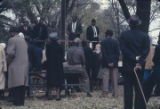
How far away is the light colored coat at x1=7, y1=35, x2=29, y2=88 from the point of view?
13.4 meters

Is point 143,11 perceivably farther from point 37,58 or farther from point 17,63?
point 17,63

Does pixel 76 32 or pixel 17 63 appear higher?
pixel 76 32

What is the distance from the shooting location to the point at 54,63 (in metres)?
15.5

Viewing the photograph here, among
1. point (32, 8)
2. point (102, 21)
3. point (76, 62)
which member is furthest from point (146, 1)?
point (102, 21)

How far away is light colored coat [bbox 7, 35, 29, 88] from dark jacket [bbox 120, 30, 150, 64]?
13.4ft

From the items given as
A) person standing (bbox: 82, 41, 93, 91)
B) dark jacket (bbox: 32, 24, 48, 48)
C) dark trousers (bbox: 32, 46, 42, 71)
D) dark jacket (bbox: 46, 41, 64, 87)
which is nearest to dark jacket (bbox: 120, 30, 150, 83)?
dark jacket (bbox: 46, 41, 64, 87)

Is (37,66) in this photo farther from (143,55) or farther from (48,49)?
(143,55)

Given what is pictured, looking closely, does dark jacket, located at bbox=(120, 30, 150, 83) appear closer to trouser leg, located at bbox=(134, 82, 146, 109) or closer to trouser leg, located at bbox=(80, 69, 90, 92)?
trouser leg, located at bbox=(134, 82, 146, 109)

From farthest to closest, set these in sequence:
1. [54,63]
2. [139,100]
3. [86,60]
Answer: [86,60]
[54,63]
[139,100]

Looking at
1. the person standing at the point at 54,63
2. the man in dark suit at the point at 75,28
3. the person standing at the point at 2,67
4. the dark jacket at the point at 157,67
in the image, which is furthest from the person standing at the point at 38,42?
the dark jacket at the point at 157,67

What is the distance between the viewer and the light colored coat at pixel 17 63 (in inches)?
527

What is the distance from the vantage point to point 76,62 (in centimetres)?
1639

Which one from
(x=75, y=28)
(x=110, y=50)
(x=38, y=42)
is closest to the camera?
(x=110, y=50)

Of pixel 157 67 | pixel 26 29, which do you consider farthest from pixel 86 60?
pixel 157 67
